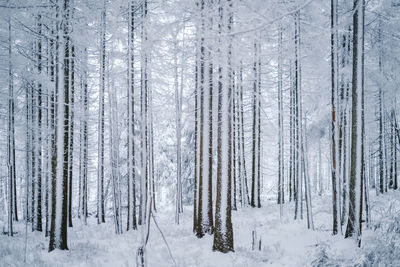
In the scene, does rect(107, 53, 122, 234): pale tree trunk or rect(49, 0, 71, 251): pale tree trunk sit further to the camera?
rect(107, 53, 122, 234): pale tree trunk

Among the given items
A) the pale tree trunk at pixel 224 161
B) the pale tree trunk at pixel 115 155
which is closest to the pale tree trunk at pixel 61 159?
the pale tree trunk at pixel 115 155

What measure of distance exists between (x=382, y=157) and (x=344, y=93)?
825 centimetres

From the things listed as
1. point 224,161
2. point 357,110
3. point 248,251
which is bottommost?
point 248,251

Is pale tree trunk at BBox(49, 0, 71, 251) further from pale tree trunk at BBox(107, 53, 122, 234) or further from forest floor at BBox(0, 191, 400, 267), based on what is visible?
pale tree trunk at BBox(107, 53, 122, 234)

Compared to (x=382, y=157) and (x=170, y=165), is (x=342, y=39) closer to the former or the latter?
(x=382, y=157)

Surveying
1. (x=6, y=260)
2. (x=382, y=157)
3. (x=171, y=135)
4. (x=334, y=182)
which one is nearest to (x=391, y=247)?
(x=334, y=182)

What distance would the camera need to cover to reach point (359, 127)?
7.41 metres

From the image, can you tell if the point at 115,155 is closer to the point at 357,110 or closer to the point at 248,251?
the point at 248,251

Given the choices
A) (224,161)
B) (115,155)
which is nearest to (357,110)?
(224,161)

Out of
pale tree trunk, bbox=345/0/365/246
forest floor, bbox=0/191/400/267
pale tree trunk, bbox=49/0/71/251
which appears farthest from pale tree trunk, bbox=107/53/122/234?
pale tree trunk, bbox=345/0/365/246

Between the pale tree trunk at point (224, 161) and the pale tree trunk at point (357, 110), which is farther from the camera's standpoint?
the pale tree trunk at point (357, 110)

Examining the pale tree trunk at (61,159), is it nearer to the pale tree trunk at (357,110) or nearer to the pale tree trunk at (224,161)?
the pale tree trunk at (224,161)

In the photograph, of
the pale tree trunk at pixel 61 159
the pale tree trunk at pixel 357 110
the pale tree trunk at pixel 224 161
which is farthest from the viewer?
the pale tree trunk at pixel 61 159

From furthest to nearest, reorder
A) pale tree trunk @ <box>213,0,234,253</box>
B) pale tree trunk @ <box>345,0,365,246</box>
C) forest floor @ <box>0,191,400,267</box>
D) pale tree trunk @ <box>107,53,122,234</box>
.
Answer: pale tree trunk @ <box>107,53,122,234</box>, pale tree trunk @ <box>345,0,365,246</box>, pale tree trunk @ <box>213,0,234,253</box>, forest floor @ <box>0,191,400,267</box>
